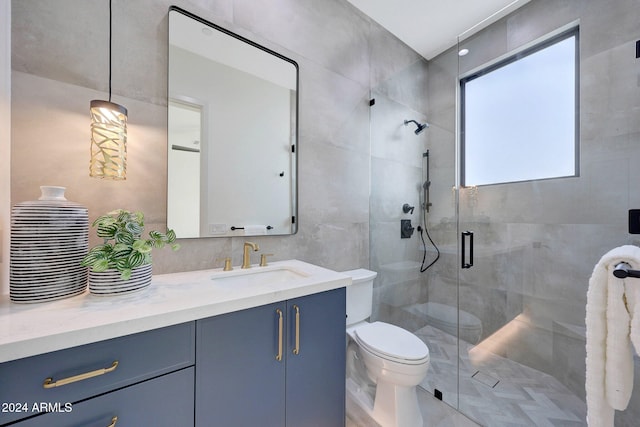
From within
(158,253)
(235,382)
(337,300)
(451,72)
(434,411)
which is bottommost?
(434,411)

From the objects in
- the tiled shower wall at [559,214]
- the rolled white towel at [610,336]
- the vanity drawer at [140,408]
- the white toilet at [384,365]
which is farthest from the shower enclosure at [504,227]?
the vanity drawer at [140,408]

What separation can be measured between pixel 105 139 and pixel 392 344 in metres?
1.68

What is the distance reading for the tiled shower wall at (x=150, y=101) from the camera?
2.97 feet

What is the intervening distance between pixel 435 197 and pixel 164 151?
2.03 m

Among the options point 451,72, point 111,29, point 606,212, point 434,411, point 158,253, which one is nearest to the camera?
point 111,29

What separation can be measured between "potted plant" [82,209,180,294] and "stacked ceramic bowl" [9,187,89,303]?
5cm

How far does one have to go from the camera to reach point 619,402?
0.89m

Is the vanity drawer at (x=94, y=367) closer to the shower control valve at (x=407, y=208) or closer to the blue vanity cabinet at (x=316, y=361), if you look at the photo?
the blue vanity cabinet at (x=316, y=361)

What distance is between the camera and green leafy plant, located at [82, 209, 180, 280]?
2.56 ft

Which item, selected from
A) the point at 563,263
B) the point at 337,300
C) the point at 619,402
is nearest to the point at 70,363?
the point at 337,300

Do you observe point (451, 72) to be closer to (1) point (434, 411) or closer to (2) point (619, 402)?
(2) point (619, 402)

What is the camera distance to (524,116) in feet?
6.05

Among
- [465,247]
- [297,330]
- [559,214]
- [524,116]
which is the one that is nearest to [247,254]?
[297,330]

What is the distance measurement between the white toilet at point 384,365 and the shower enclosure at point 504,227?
1.42 ft
